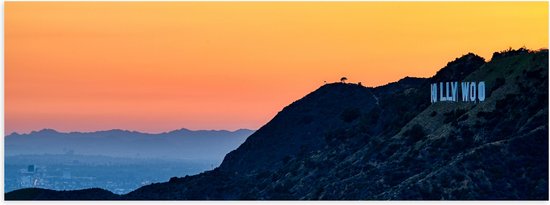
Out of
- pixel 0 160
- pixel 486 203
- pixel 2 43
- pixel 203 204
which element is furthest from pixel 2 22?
pixel 486 203

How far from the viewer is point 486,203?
590ft

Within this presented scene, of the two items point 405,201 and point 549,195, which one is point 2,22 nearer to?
point 405,201

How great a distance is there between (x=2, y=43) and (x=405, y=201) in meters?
52.0

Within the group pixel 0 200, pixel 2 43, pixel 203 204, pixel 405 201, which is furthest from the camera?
pixel 405 201

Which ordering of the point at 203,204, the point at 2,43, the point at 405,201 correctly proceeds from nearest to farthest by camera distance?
the point at 2,43
the point at 203,204
the point at 405,201

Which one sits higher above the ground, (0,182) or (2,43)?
(2,43)

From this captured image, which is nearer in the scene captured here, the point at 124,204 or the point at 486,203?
the point at 124,204

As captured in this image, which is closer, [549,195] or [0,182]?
[0,182]

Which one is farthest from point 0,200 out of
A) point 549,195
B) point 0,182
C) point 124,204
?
point 549,195

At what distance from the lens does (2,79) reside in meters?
168

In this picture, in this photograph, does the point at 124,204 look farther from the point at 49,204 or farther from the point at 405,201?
the point at 405,201

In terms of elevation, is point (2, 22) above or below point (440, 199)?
above

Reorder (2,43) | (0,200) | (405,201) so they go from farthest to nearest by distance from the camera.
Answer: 1. (405,201)
2. (2,43)
3. (0,200)

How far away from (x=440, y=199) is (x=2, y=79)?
180 feet
